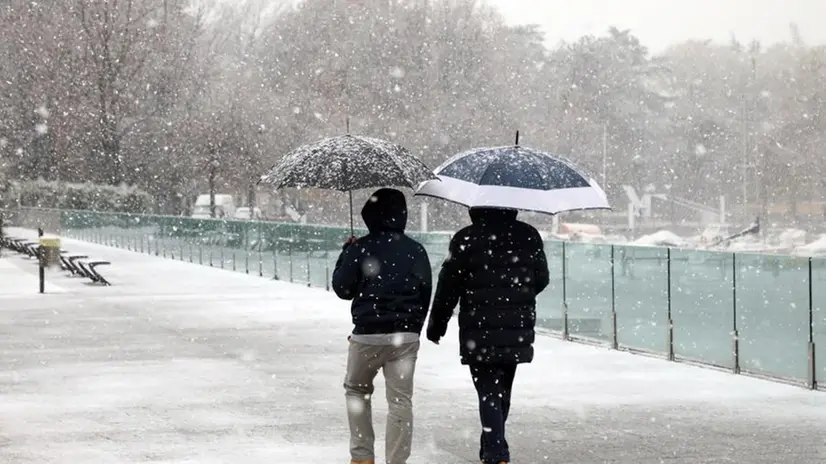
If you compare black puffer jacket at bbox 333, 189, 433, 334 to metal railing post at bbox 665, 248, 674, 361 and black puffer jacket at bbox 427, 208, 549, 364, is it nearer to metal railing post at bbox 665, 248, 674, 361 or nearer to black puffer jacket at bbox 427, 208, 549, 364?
black puffer jacket at bbox 427, 208, 549, 364

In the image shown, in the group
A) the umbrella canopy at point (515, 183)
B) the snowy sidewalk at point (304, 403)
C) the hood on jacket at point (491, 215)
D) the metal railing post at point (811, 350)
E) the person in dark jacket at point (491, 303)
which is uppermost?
the umbrella canopy at point (515, 183)

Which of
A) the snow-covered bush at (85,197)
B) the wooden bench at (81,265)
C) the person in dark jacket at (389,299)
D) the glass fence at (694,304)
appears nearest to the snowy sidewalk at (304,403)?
the glass fence at (694,304)

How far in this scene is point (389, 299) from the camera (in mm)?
9352

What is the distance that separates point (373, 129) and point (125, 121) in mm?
12553

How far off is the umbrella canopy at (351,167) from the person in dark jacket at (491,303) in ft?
3.56

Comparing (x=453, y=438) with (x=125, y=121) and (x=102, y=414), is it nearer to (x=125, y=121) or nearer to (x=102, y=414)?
(x=102, y=414)

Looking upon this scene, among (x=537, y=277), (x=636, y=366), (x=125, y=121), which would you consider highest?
(x=125, y=121)

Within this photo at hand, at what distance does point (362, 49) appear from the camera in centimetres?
8038

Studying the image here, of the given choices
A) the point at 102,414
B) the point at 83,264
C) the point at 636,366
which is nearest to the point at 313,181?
the point at 102,414

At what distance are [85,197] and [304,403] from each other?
59.1m

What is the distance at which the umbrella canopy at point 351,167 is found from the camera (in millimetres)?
10625

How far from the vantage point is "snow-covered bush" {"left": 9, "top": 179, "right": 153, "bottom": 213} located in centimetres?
7131

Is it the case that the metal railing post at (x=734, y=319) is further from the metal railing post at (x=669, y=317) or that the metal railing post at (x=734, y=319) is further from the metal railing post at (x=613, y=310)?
the metal railing post at (x=613, y=310)

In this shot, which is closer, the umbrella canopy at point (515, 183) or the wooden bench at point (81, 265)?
the umbrella canopy at point (515, 183)
